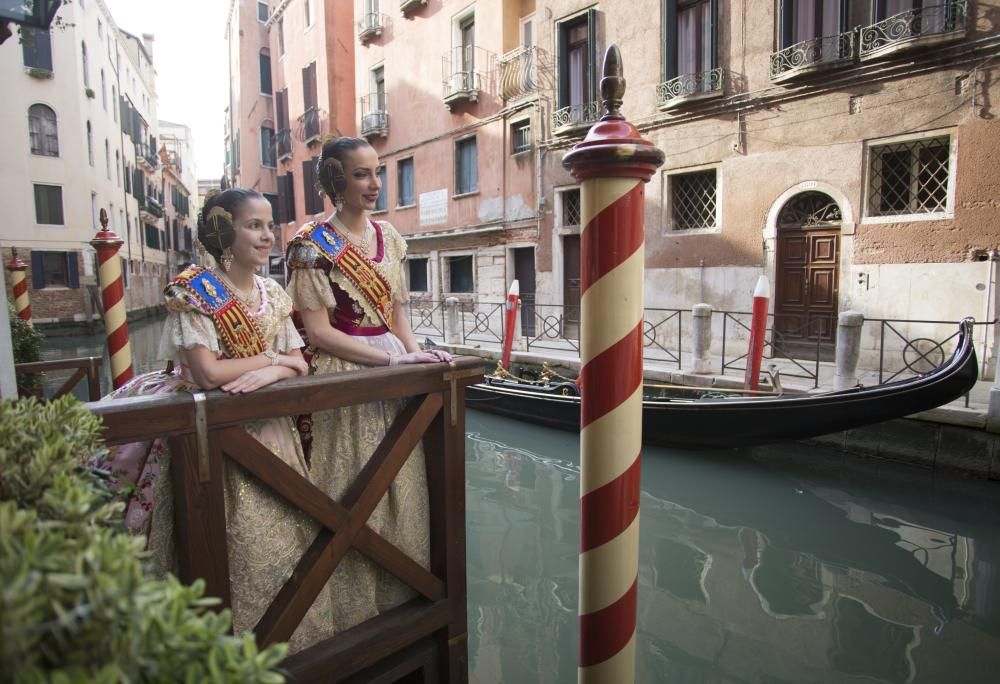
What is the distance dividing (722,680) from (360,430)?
6.48 ft

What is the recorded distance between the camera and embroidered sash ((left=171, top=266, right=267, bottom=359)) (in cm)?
167

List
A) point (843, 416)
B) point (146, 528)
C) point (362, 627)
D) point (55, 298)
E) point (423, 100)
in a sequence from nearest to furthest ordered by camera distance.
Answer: point (146, 528), point (362, 627), point (843, 416), point (423, 100), point (55, 298)

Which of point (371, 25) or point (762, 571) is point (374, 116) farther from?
point (762, 571)

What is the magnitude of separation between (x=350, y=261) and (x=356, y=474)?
614 millimetres

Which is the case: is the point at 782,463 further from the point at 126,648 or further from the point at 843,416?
the point at 126,648

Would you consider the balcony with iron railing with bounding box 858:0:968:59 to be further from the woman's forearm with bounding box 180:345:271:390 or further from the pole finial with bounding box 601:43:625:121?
the woman's forearm with bounding box 180:345:271:390

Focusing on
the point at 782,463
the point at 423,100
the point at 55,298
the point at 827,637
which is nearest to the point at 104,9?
the point at 55,298

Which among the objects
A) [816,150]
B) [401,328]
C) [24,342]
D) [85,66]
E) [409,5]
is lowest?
[24,342]

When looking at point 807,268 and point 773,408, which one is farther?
point 807,268

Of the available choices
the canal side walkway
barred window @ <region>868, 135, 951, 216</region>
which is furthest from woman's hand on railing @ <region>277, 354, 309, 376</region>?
barred window @ <region>868, 135, 951, 216</region>

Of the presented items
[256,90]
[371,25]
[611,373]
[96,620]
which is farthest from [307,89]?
[96,620]

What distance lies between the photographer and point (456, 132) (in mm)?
13016

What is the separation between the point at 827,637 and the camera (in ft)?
9.87

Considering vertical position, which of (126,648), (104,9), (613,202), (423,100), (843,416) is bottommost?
(843,416)
